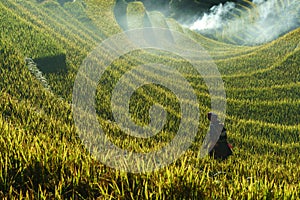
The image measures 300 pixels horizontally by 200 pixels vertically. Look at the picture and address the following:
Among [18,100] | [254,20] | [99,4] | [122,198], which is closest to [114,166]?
[122,198]

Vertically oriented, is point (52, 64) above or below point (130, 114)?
above

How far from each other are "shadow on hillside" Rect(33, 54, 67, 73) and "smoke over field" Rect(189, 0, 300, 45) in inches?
1335

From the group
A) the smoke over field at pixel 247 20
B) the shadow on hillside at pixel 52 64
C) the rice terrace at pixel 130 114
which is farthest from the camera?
the smoke over field at pixel 247 20

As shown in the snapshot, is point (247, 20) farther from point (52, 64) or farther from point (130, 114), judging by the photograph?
point (52, 64)

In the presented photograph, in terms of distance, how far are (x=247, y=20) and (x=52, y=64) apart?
4299cm

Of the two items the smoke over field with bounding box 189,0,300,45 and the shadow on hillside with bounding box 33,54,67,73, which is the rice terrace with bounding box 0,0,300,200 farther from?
the smoke over field with bounding box 189,0,300,45

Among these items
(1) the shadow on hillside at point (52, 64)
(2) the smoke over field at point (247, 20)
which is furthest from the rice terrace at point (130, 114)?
(2) the smoke over field at point (247, 20)

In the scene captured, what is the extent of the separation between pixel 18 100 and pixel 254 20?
4518cm

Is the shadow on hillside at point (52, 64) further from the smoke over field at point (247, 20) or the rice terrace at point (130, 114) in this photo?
the smoke over field at point (247, 20)

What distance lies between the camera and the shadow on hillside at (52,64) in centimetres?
651

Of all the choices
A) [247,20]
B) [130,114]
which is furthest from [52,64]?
[247,20]

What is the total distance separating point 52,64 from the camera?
6.95 metres

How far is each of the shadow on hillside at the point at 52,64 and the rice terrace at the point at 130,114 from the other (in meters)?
0.04

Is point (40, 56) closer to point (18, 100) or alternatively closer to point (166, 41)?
point (18, 100)
